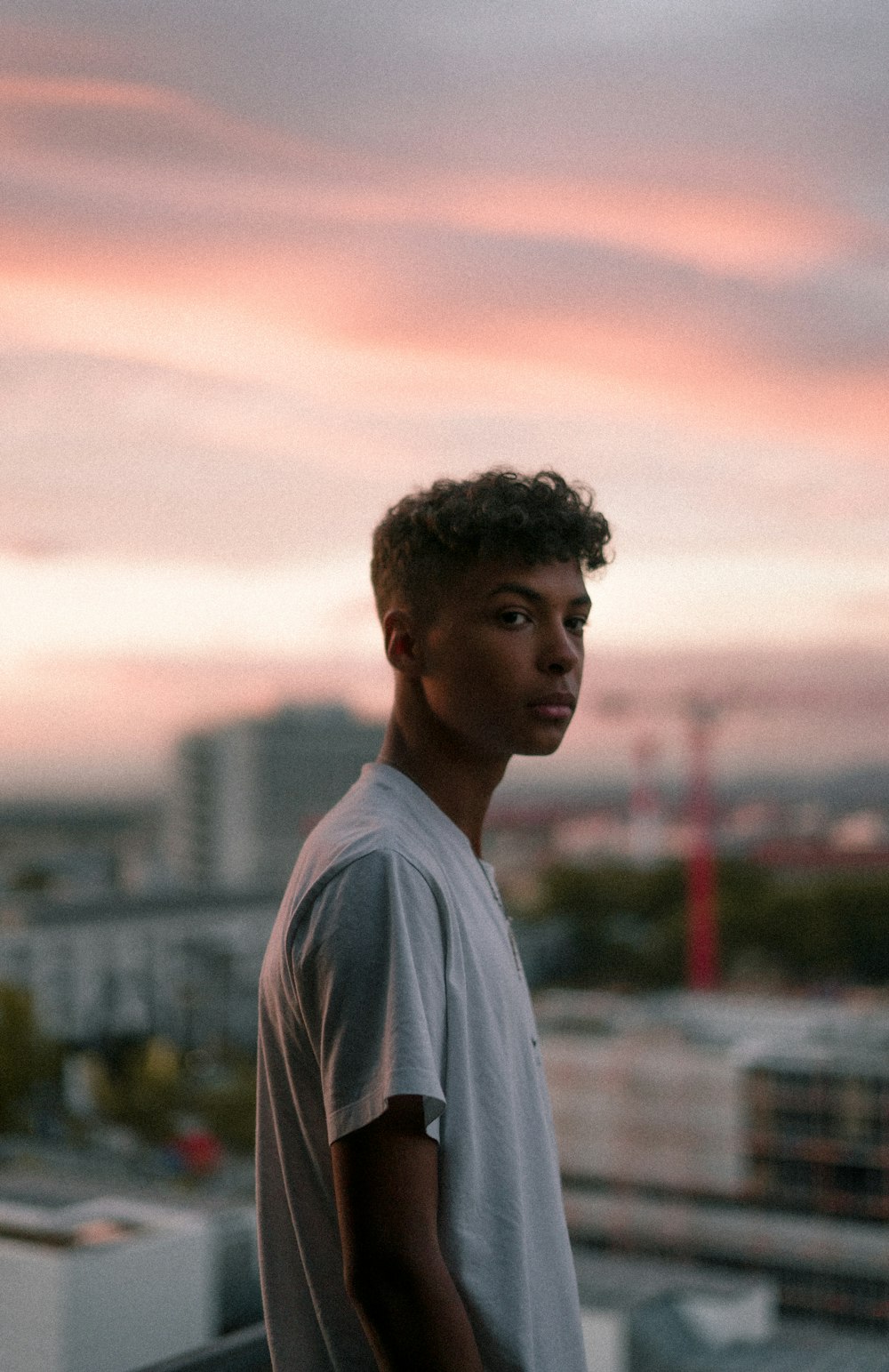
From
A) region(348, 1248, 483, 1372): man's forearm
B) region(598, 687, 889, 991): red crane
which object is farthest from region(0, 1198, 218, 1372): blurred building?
region(598, 687, 889, 991): red crane

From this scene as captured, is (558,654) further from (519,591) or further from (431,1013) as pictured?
(431,1013)

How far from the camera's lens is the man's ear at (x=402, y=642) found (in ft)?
2.06

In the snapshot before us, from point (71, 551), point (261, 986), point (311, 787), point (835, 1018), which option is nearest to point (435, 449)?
point (71, 551)

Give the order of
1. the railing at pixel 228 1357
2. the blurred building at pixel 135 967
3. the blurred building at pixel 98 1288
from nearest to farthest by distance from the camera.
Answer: the railing at pixel 228 1357, the blurred building at pixel 98 1288, the blurred building at pixel 135 967

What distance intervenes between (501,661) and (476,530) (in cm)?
6

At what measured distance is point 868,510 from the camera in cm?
723

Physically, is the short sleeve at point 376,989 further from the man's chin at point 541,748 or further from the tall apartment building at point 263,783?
the tall apartment building at point 263,783

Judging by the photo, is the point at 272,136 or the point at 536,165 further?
the point at 536,165

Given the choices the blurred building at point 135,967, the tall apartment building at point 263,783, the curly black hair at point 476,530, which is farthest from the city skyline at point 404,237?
the tall apartment building at point 263,783

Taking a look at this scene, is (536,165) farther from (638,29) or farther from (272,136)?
(272,136)

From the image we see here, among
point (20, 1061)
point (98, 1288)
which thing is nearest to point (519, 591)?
point (98, 1288)

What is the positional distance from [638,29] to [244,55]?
443 mm

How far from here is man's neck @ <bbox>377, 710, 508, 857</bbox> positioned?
2.05 ft

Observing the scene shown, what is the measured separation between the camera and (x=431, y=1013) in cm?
54
